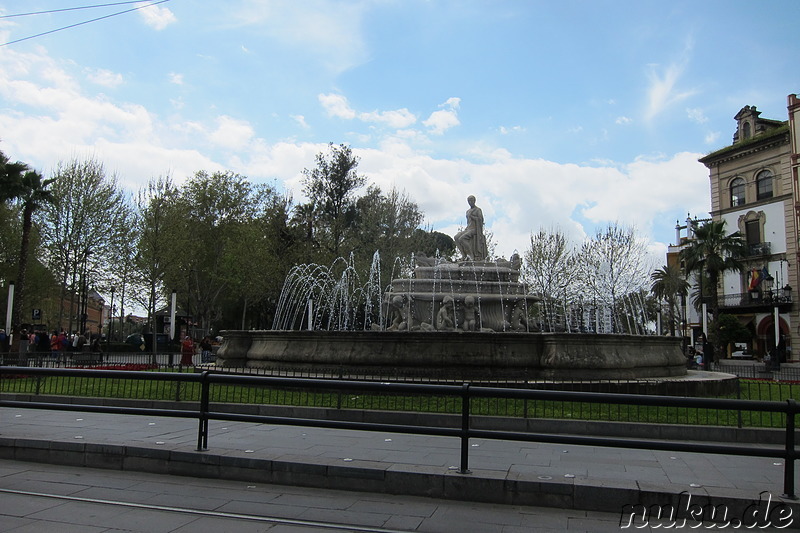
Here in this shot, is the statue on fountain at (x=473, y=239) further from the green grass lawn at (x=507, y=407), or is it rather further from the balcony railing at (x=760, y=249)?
the balcony railing at (x=760, y=249)

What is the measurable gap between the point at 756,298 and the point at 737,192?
8.99m

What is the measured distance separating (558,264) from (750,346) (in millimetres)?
15716

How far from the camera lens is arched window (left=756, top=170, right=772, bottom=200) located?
48.5m

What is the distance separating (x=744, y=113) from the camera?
53031mm

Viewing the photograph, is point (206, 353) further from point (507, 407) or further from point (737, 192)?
point (737, 192)

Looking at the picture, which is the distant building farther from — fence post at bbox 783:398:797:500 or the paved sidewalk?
fence post at bbox 783:398:797:500

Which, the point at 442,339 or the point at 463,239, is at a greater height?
the point at 463,239

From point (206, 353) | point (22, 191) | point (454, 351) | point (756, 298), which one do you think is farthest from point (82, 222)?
point (756, 298)

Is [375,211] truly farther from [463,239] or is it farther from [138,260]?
[463,239]

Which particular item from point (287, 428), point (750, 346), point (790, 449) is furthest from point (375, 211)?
point (790, 449)

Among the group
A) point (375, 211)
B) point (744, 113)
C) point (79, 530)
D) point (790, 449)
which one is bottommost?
point (79, 530)

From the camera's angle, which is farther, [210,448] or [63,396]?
[63,396]

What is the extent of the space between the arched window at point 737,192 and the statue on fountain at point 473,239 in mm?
37522

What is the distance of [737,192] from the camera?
51.3 meters
